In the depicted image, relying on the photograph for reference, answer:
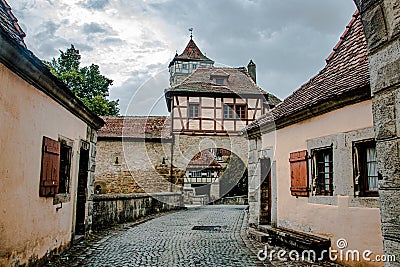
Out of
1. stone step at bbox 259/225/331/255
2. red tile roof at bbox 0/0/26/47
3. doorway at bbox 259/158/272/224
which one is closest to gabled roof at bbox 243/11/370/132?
doorway at bbox 259/158/272/224

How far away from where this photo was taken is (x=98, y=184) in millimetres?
24047

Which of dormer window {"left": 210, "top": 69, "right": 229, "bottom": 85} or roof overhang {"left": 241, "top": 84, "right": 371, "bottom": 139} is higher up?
dormer window {"left": 210, "top": 69, "right": 229, "bottom": 85}

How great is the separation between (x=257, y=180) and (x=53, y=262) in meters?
5.21

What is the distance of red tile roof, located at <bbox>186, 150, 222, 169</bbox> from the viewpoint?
952 inches

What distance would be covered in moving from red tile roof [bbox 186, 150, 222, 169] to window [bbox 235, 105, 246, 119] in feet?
9.75

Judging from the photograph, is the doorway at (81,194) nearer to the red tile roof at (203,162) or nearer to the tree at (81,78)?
the red tile roof at (203,162)

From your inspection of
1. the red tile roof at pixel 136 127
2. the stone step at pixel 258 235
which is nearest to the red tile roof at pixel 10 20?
the stone step at pixel 258 235

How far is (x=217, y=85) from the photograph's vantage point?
24266 millimetres

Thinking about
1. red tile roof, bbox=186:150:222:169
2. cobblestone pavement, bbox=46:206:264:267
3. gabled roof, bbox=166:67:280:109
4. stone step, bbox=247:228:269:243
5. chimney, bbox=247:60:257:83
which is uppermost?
chimney, bbox=247:60:257:83

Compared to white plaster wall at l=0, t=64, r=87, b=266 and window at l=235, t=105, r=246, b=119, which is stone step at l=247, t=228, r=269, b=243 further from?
window at l=235, t=105, r=246, b=119

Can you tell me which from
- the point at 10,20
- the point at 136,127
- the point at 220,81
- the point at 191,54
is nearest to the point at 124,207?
the point at 10,20

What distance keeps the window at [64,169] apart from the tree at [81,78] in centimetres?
2795

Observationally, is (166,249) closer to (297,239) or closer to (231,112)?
(297,239)

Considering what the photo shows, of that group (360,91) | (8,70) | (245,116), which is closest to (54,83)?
(8,70)
